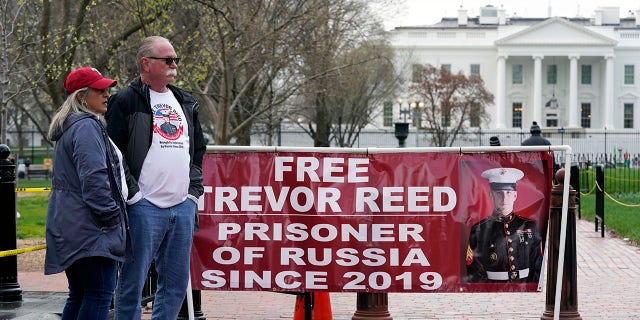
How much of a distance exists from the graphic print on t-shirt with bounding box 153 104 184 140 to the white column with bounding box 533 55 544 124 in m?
92.9

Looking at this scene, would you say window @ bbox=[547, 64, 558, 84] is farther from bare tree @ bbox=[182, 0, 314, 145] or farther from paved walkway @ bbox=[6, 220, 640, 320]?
paved walkway @ bbox=[6, 220, 640, 320]

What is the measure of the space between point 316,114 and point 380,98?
8.44m

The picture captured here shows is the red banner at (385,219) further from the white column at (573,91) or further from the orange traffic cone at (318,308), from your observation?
the white column at (573,91)

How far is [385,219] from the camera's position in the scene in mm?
7262

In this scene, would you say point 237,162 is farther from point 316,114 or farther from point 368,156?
point 316,114

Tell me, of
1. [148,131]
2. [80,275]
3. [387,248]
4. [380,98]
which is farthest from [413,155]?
[380,98]

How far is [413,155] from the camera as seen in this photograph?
727 cm

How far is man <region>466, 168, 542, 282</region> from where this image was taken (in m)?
7.23

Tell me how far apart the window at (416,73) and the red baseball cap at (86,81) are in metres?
64.8

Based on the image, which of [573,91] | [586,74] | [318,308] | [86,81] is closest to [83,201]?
[86,81]

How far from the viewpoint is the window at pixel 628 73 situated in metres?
102

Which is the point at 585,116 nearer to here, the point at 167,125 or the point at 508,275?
the point at 508,275

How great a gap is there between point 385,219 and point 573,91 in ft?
308

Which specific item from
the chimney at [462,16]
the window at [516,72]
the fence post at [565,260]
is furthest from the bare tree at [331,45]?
the chimney at [462,16]
